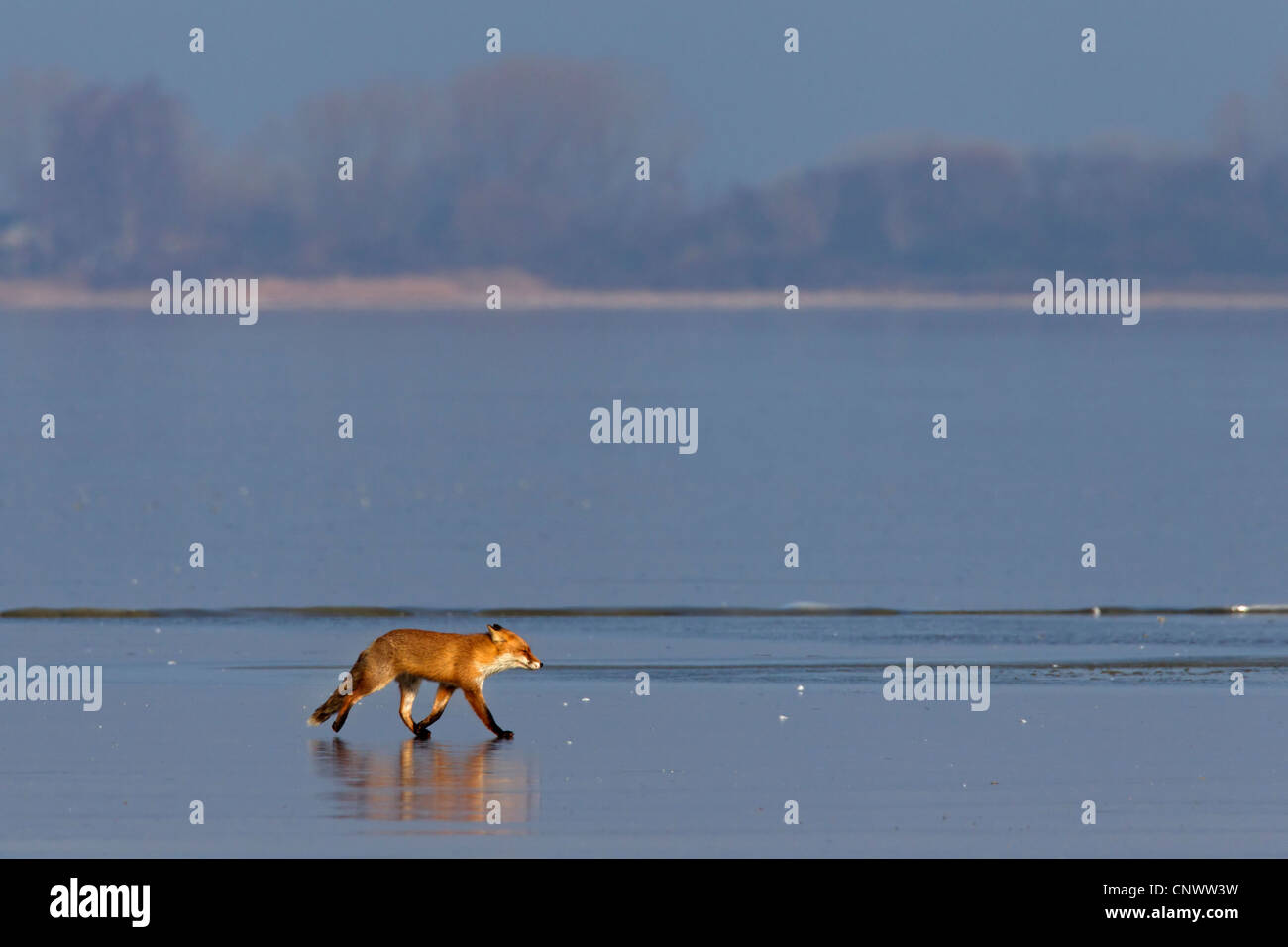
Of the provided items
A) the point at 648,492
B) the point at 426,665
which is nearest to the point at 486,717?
the point at 426,665

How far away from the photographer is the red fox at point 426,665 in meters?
18.1

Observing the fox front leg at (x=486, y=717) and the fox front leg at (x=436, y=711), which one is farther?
the fox front leg at (x=436, y=711)

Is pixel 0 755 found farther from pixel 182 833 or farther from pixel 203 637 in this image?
pixel 203 637

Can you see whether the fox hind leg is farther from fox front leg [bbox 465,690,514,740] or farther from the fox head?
the fox head

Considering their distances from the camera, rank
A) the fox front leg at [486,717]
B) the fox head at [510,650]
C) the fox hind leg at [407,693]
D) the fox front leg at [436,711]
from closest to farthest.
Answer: the fox front leg at [486,717]
the fox front leg at [436,711]
the fox hind leg at [407,693]
the fox head at [510,650]

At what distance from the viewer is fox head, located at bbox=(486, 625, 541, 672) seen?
18.3 m

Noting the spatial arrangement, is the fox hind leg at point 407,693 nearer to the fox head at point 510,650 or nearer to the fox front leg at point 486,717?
the fox front leg at point 486,717

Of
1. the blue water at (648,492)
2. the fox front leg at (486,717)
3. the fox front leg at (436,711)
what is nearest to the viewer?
the fox front leg at (486,717)

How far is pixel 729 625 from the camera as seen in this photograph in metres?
26.8

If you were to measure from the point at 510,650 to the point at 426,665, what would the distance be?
2.10ft

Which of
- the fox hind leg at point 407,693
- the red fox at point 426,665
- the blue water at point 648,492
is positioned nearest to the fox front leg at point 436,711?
the red fox at point 426,665

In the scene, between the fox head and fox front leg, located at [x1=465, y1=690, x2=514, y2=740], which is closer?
fox front leg, located at [x1=465, y1=690, x2=514, y2=740]

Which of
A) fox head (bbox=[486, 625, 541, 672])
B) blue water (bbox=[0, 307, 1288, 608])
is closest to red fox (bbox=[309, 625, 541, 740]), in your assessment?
fox head (bbox=[486, 625, 541, 672])
